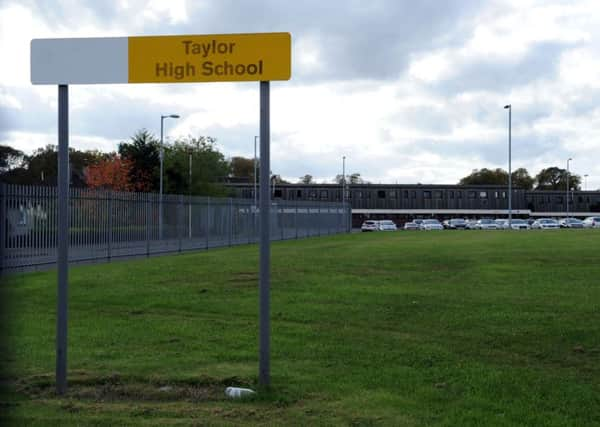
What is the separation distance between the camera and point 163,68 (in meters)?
6.66

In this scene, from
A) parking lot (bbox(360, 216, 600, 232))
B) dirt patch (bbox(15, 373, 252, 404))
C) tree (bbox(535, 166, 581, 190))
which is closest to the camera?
dirt patch (bbox(15, 373, 252, 404))

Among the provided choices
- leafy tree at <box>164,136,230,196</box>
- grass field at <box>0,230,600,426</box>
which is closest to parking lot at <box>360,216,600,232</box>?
leafy tree at <box>164,136,230,196</box>

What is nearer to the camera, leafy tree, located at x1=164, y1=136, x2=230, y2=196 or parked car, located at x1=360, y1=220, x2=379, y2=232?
leafy tree, located at x1=164, y1=136, x2=230, y2=196

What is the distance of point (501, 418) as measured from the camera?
230 inches

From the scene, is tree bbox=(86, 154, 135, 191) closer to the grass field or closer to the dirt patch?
the grass field

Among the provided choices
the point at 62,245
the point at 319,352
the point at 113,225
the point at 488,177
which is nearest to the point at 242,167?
the point at 488,177

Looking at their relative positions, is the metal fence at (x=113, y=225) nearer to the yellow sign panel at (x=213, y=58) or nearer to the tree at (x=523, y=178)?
the yellow sign panel at (x=213, y=58)

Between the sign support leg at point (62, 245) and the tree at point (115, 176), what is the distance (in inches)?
1836

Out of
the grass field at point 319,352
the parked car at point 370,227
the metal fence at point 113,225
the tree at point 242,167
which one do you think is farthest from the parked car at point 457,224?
the grass field at point 319,352

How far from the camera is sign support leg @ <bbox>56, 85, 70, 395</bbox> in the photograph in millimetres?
6598

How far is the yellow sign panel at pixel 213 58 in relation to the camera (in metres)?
6.49

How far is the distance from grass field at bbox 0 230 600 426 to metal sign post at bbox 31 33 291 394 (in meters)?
0.64

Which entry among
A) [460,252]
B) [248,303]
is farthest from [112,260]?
[248,303]

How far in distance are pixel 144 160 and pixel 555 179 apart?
97368 mm
